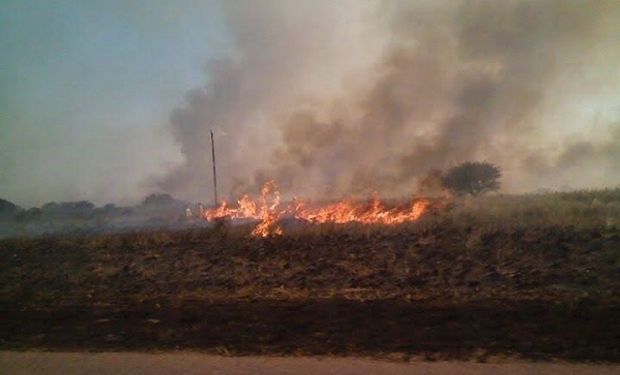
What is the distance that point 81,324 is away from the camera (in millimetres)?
10758

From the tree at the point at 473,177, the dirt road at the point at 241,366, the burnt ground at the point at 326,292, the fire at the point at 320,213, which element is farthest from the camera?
the tree at the point at 473,177

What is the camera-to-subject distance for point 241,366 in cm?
762

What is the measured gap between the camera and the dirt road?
7.18 m

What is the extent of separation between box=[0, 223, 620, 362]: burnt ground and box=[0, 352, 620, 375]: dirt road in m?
0.42

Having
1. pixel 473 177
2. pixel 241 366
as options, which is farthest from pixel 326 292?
pixel 473 177

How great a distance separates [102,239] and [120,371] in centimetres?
1284

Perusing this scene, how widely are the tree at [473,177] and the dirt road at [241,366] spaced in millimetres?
35399

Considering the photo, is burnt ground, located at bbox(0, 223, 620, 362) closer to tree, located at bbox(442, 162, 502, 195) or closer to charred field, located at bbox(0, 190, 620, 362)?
charred field, located at bbox(0, 190, 620, 362)

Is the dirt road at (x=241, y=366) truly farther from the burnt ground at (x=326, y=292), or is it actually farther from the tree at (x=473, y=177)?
the tree at (x=473, y=177)

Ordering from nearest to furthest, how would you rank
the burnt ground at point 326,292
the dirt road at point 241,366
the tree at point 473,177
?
the dirt road at point 241,366 → the burnt ground at point 326,292 → the tree at point 473,177

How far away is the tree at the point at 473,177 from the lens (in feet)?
138

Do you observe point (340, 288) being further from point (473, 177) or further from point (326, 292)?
point (473, 177)

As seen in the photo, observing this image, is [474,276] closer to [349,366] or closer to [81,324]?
[349,366]

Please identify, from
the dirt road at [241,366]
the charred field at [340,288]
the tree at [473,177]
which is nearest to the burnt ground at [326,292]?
the charred field at [340,288]
